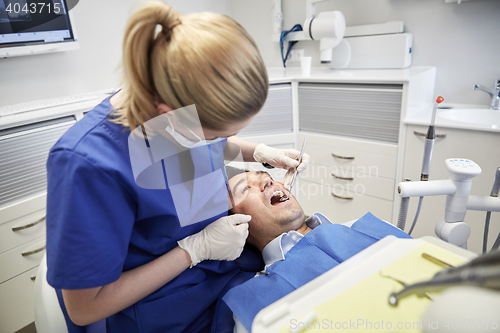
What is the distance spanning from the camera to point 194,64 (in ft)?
2.02

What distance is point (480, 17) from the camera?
1.89 metres

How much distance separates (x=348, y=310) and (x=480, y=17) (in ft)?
7.01

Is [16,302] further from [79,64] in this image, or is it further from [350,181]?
[350,181]

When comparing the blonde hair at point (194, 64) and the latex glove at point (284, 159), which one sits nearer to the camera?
the blonde hair at point (194, 64)

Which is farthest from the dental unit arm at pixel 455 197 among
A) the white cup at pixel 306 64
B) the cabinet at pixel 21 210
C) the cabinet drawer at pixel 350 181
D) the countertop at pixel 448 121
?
the cabinet at pixel 21 210

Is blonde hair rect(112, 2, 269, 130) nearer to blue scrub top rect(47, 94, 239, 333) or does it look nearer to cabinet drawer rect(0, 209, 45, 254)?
blue scrub top rect(47, 94, 239, 333)

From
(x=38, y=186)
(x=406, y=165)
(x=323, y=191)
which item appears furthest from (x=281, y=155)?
(x=38, y=186)

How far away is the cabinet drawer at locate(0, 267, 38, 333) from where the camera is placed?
5.16 ft

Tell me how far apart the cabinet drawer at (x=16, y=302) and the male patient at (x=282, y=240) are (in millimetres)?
1220

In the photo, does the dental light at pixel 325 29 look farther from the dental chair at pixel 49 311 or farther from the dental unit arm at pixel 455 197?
the dental chair at pixel 49 311

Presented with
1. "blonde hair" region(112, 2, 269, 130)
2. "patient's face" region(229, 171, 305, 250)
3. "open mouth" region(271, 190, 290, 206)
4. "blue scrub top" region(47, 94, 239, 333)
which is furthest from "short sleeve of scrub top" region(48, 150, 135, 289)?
"open mouth" region(271, 190, 290, 206)

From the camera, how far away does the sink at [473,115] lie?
6.06 feet

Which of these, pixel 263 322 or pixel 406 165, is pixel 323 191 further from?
pixel 263 322

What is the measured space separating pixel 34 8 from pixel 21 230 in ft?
3.93
